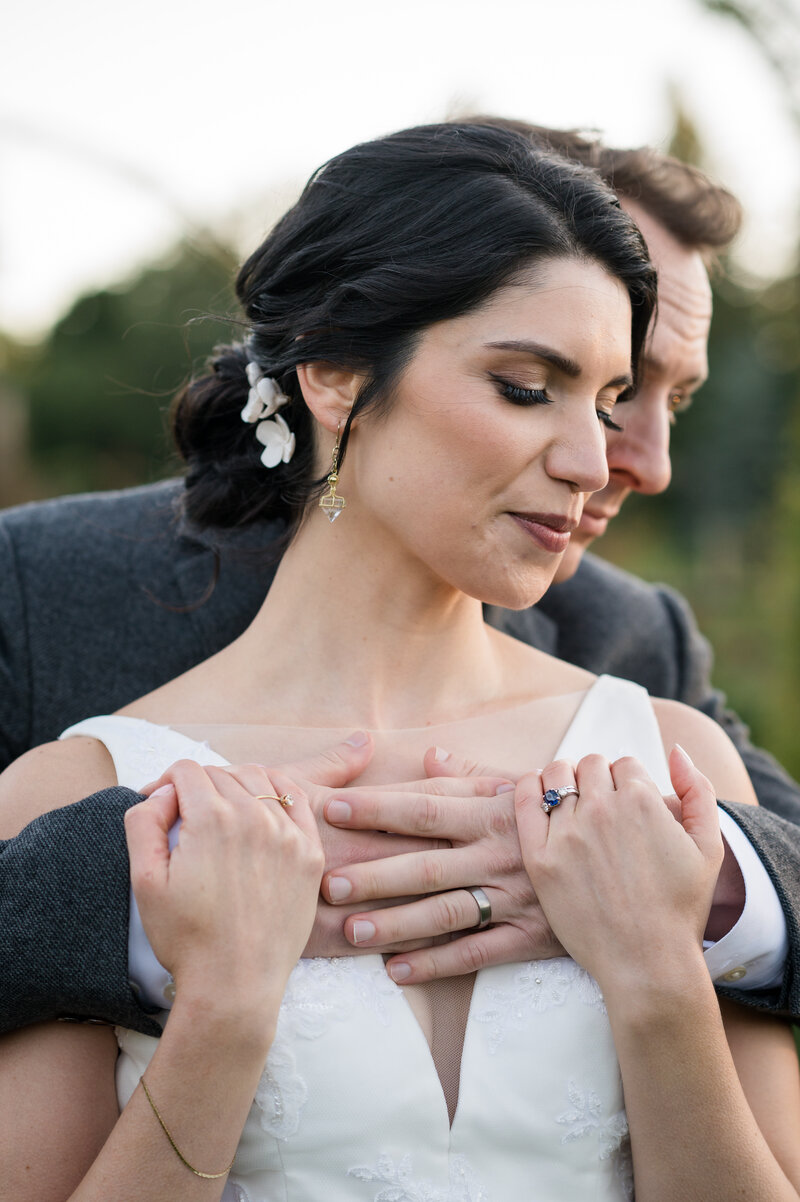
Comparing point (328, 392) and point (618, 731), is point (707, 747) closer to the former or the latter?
point (618, 731)

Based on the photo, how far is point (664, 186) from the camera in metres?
3.05

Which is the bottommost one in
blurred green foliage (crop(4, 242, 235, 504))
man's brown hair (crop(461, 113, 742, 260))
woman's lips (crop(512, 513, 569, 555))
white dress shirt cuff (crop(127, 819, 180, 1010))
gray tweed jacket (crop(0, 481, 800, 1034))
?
blurred green foliage (crop(4, 242, 235, 504))

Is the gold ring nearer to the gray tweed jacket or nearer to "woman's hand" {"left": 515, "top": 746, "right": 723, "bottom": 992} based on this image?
"woman's hand" {"left": 515, "top": 746, "right": 723, "bottom": 992}

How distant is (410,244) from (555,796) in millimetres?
1059

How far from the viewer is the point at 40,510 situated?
3.17 meters

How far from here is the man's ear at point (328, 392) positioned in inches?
90.4

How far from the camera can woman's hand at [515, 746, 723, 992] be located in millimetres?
1812

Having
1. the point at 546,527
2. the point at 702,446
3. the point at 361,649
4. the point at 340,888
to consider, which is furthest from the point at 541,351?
the point at 702,446

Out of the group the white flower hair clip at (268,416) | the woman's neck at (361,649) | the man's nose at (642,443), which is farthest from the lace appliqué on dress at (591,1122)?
the man's nose at (642,443)

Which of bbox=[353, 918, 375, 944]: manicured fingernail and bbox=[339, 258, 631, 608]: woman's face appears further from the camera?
bbox=[339, 258, 631, 608]: woman's face

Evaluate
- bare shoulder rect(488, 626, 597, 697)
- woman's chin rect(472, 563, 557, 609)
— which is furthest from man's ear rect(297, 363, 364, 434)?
bare shoulder rect(488, 626, 597, 697)

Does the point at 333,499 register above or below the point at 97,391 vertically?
above

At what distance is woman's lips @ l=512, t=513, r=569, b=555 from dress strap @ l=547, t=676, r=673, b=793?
14.9 inches

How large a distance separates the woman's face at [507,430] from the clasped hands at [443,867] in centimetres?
44
